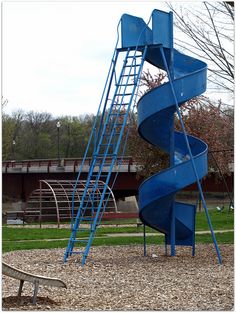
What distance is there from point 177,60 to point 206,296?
24.3ft

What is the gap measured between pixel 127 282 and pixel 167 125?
4.95 meters

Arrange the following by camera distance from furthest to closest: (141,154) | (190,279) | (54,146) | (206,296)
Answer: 1. (54,146)
2. (141,154)
3. (190,279)
4. (206,296)

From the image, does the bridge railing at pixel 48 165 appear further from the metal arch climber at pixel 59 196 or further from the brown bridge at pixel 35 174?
the metal arch climber at pixel 59 196

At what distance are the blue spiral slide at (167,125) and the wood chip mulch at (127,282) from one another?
853 millimetres

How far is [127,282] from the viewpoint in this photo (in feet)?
36.6

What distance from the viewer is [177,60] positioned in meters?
15.8

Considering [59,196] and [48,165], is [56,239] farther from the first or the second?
[48,165]

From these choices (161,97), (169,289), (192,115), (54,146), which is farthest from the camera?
(54,146)

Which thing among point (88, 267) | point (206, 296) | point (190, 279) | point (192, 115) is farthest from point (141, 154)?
point (206, 296)

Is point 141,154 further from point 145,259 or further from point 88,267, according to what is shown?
point 88,267

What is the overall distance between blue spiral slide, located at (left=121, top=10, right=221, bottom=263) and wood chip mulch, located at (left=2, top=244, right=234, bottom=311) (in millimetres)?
853

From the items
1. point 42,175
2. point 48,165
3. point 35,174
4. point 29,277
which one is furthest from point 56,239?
point 35,174

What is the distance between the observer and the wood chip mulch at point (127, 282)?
9156 millimetres

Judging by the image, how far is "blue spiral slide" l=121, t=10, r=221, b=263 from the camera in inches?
556
